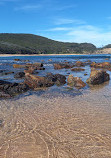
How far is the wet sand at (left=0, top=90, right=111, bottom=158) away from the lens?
4.27 metres

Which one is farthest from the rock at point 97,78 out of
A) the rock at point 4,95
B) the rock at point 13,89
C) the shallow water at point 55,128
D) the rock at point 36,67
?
the rock at point 36,67

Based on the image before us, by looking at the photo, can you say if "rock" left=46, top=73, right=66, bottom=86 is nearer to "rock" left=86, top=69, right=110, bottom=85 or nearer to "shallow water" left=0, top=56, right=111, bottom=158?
"rock" left=86, top=69, right=110, bottom=85

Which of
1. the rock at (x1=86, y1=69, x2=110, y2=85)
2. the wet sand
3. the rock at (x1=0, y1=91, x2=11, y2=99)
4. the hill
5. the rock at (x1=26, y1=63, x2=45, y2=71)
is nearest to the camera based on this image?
the wet sand

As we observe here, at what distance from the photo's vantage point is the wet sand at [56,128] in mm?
4269

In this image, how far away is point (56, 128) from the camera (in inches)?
217

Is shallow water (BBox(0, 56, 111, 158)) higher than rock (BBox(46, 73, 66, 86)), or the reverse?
rock (BBox(46, 73, 66, 86))

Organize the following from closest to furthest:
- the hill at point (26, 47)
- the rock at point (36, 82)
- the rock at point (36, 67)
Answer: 1. the rock at point (36, 82)
2. the rock at point (36, 67)
3. the hill at point (26, 47)

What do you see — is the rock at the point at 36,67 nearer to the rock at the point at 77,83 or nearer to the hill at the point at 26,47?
the rock at the point at 77,83

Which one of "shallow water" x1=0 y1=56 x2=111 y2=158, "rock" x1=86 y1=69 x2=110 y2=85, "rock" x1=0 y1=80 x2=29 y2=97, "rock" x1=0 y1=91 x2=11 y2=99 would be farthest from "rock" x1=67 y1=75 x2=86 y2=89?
"rock" x1=0 y1=91 x2=11 y2=99

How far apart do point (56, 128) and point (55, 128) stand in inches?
1.5

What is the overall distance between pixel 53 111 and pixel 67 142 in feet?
8.16

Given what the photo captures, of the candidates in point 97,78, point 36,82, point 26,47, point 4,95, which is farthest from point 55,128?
point 26,47

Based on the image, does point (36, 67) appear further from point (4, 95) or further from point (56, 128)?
point (56, 128)

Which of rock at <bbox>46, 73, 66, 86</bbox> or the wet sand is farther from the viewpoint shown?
rock at <bbox>46, 73, 66, 86</bbox>
